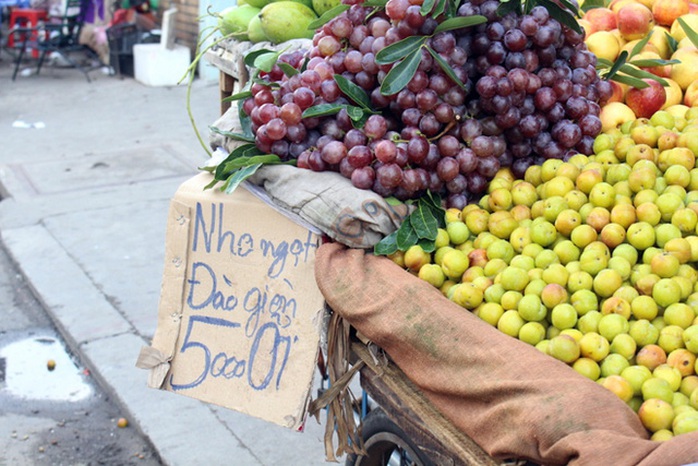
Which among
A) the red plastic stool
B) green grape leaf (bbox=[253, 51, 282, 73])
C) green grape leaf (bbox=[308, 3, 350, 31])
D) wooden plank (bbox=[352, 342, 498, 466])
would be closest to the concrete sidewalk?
the red plastic stool

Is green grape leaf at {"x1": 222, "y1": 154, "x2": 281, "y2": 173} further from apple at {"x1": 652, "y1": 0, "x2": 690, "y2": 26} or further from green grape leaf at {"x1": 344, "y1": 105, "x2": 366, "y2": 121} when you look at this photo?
apple at {"x1": 652, "y1": 0, "x2": 690, "y2": 26}

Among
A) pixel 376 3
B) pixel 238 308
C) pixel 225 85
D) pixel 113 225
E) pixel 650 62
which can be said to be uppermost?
pixel 376 3

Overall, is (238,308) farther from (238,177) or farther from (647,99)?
(647,99)

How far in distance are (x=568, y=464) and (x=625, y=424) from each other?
0.14 metres

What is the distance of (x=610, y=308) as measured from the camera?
178cm

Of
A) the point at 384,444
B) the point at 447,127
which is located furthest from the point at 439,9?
the point at 384,444

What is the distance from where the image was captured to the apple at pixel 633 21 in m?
2.65

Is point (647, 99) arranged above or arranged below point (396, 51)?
below

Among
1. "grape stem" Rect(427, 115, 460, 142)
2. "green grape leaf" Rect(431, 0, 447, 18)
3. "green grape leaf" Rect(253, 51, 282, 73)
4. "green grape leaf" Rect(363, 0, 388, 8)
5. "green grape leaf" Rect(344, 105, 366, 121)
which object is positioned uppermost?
"green grape leaf" Rect(431, 0, 447, 18)

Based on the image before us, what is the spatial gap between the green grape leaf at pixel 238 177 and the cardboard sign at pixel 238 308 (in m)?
0.11

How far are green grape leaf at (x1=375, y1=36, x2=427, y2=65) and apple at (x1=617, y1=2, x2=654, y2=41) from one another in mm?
937

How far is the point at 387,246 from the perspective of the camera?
6.72ft

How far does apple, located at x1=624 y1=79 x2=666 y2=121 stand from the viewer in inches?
93.9

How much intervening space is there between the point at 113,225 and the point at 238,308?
3.62m
